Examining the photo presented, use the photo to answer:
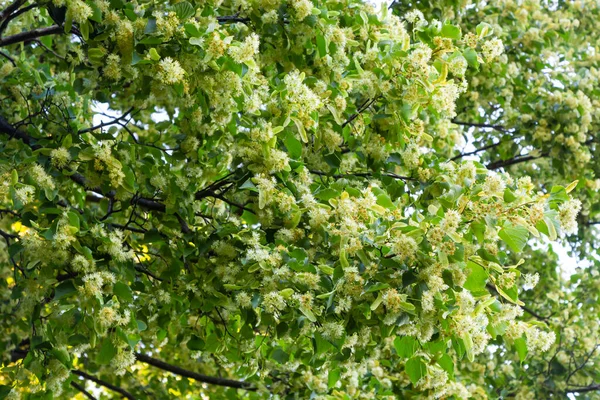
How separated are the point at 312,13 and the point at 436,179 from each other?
1.00 meters

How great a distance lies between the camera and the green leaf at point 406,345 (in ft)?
11.0

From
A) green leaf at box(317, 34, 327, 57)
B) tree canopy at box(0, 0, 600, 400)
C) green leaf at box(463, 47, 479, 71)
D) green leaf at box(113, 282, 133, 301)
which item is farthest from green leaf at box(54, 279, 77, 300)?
green leaf at box(463, 47, 479, 71)

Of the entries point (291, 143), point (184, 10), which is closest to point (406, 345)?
point (291, 143)

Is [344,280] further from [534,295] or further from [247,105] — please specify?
[534,295]

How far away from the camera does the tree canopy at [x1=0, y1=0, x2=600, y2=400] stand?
3092mm

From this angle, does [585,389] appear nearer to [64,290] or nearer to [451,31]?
[451,31]

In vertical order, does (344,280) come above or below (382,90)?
below

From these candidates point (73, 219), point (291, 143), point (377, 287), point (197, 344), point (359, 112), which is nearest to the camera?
point (377, 287)

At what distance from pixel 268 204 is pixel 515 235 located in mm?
1083

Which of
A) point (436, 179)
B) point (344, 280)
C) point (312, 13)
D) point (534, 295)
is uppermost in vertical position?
point (534, 295)

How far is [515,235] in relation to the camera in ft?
10.00

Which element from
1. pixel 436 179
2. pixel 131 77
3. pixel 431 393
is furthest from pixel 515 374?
pixel 131 77

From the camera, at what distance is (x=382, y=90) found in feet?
12.4

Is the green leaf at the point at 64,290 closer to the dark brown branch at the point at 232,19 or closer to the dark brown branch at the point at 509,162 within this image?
the dark brown branch at the point at 232,19
